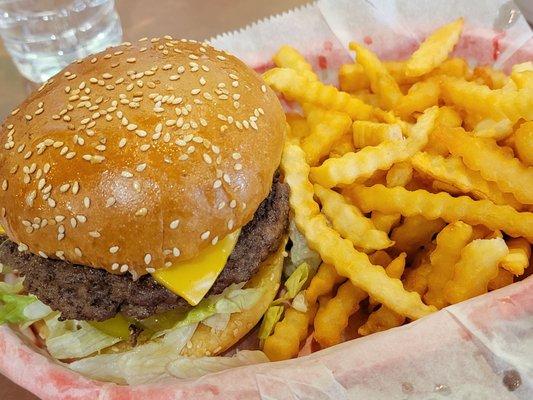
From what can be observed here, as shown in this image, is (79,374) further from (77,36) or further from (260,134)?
(77,36)

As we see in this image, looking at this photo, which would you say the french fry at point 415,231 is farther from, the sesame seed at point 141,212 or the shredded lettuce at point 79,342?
the shredded lettuce at point 79,342

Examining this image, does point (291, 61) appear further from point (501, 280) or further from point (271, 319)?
point (501, 280)

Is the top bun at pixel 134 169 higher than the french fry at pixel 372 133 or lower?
higher

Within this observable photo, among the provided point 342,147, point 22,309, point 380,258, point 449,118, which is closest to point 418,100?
point 449,118

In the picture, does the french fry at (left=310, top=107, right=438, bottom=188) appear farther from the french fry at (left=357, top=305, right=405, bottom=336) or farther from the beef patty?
the french fry at (left=357, top=305, right=405, bottom=336)

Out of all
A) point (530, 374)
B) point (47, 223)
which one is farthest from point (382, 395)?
point (47, 223)

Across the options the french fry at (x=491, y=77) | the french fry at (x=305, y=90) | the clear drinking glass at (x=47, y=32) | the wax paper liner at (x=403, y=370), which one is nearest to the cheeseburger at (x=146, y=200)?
the french fry at (x=305, y=90)

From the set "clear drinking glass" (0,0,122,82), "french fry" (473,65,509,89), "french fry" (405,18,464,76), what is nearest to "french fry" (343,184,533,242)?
"french fry" (405,18,464,76)

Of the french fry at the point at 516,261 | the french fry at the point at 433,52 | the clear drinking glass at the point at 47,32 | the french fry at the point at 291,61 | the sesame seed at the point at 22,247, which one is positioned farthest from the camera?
the clear drinking glass at the point at 47,32
